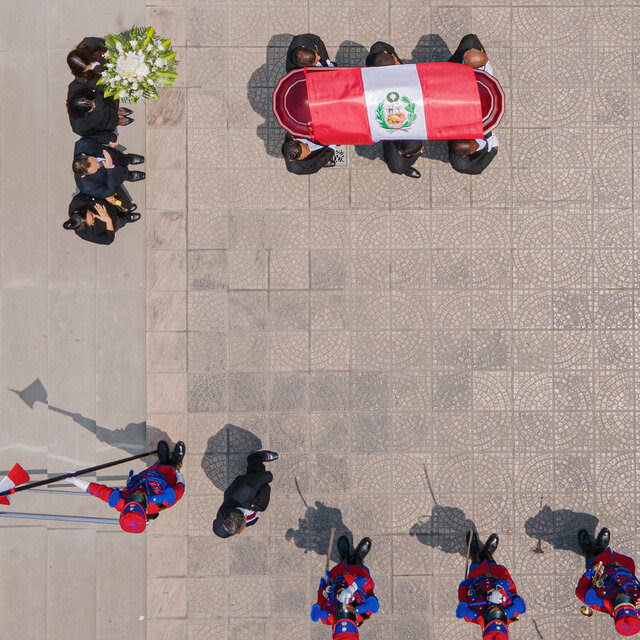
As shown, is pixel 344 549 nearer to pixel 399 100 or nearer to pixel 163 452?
pixel 163 452

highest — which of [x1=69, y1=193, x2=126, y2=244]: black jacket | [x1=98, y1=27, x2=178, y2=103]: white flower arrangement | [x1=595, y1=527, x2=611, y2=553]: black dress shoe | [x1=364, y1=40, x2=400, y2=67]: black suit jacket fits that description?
[x1=364, y1=40, x2=400, y2=67]: black suit jacket

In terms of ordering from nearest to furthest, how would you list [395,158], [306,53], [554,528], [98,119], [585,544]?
[306,53] < [98,119] < [395,158] < [585,544] < [554,528]

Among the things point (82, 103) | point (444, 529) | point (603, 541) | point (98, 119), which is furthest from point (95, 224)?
point (603, 541)

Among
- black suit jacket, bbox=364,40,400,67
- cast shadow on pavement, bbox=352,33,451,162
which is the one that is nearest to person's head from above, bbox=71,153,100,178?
cast shadow on pavement, bbox=352,33,451,162

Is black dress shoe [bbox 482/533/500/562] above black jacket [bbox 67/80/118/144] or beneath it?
beneath

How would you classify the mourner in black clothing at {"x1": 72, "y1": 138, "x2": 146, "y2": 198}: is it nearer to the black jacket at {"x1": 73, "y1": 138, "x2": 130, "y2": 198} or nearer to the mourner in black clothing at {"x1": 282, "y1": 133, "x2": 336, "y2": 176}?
the black jacket at {"x1": 73, "y1": 138, "x2": 130, "y2": 198}

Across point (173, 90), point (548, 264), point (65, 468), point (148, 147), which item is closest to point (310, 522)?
point (65, 468)
